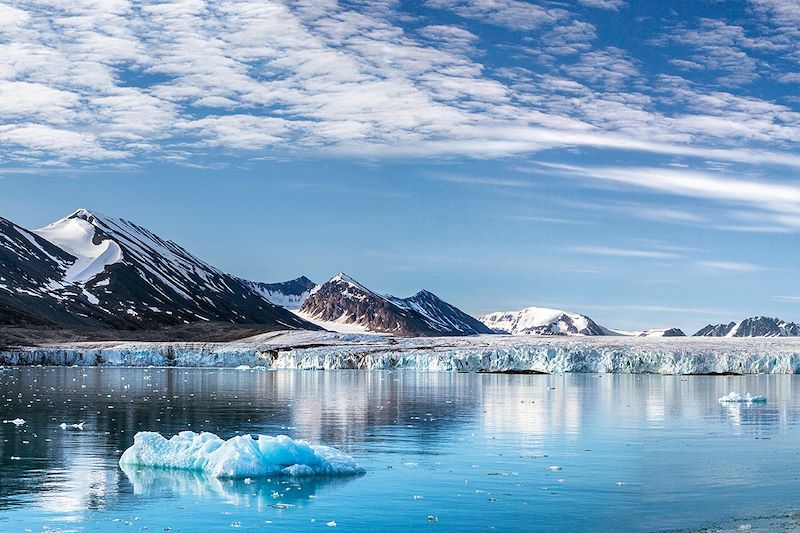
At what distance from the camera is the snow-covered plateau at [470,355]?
288ft

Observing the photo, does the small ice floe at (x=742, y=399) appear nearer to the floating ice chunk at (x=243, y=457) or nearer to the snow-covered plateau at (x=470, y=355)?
the floating ice chunk at (x=243, y=457)

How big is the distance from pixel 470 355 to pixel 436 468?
7087 cm

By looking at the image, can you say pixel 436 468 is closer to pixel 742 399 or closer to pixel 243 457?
pixel 243 457

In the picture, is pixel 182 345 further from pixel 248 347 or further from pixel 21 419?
pixel 21 419

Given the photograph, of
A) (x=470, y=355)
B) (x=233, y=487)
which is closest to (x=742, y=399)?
(x=233, y=487)

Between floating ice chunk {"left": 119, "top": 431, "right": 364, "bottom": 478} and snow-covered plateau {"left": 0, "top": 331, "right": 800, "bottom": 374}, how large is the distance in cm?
6808

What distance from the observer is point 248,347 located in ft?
394

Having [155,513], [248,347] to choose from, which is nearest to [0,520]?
[155,513]

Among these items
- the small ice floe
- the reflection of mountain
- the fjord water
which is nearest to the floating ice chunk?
the reflection of mountain

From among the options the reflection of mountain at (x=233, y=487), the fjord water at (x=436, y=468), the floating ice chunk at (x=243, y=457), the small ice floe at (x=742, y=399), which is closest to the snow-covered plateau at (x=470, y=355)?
the small ice floe at (x=742, y=399)

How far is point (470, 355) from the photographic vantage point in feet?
309

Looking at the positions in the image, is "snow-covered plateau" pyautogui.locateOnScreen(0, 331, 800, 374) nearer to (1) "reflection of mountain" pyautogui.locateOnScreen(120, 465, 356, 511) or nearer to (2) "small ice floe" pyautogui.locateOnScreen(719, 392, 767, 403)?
(2) "small ice floe" pyautogui.locateOnScreen(719, 392, 767, 403)

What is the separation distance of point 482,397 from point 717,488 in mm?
29762

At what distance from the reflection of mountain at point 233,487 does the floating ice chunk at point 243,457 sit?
10.8 inches
